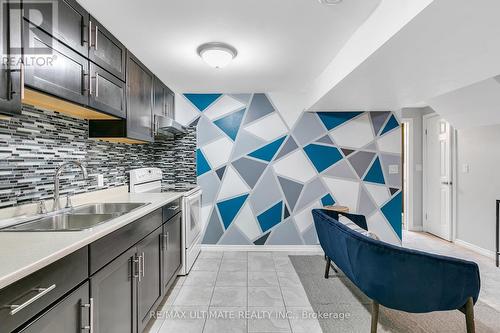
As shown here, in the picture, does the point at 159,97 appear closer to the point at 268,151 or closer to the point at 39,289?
the point at 268,151

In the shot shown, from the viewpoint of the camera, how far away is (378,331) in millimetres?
1975

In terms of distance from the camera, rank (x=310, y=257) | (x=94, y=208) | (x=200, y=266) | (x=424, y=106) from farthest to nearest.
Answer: (x=424, y=106)
(x=310, y=257)
(x=200, y=266)
(x=94, y=208)

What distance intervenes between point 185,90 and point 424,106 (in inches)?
163

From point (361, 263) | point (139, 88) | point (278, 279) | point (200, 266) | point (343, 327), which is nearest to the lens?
point (361, 263)

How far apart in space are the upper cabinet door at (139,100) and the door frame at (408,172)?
440cm

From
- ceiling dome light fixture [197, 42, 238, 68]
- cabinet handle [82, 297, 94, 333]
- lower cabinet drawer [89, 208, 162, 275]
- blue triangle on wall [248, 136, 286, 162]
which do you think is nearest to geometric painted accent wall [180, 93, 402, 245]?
blue triangle on wall [248, 136, 286, 162]

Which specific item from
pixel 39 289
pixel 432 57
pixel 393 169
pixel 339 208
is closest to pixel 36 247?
pixel 39 289

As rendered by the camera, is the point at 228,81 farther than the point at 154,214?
Yes

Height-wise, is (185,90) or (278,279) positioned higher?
(185,90)

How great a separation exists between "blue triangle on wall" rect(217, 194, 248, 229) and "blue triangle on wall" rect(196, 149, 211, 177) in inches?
20.6

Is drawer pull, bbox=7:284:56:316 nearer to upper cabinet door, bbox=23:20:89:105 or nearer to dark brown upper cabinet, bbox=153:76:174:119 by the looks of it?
upper cabinet door, bbox=23:20:89:105

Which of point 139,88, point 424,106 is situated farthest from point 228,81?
point 424,106

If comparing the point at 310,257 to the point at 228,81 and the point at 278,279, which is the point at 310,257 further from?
the point at 228,81

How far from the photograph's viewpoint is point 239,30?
207 centimetres
